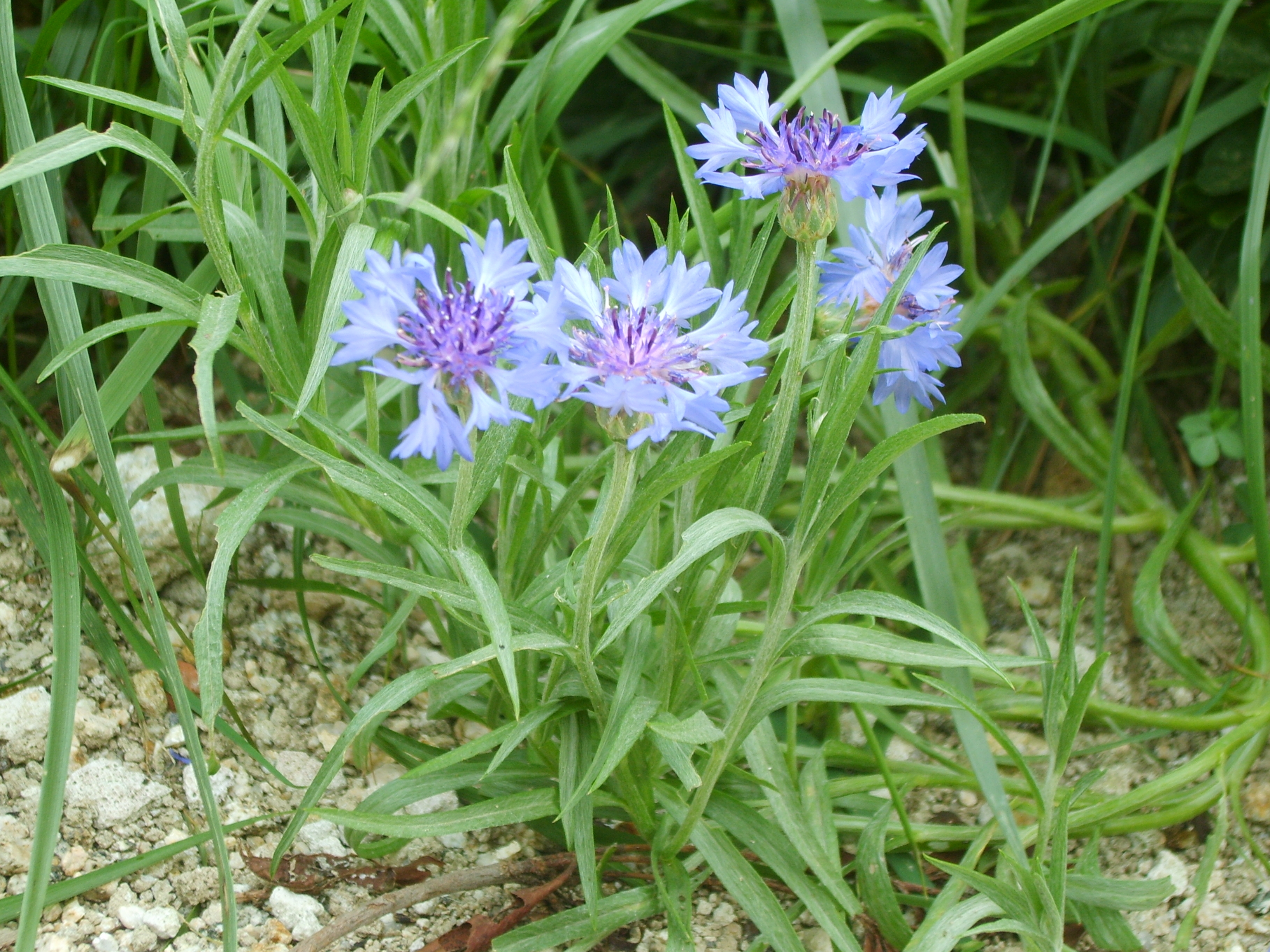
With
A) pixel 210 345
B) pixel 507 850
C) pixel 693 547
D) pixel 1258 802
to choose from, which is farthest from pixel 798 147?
pixel 1258 802

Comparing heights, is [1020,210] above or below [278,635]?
above

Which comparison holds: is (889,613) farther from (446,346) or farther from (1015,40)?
(1015,40)

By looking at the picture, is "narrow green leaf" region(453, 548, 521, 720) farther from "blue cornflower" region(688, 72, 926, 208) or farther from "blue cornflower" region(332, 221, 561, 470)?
"blue cornflower" region(688, 72, 926, 208)

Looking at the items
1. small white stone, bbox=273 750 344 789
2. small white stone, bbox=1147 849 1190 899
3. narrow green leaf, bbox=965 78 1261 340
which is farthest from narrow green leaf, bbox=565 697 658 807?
narrow green leaf, bbox=965 78 1261 340

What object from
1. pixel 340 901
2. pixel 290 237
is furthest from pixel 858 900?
pixel 290 237

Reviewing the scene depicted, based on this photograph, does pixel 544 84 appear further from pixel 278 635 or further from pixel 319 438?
pixel 278 635
